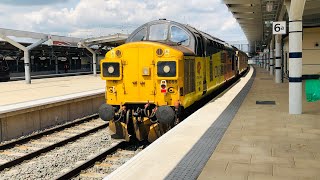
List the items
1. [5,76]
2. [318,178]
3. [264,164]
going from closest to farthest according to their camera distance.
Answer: [318,178] → [264,164] → [5,76]

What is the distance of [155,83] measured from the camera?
8.91 m

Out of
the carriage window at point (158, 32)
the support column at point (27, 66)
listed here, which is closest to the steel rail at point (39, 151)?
the carriage window at point (158, 32)

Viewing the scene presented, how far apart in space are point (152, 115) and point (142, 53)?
1.55m

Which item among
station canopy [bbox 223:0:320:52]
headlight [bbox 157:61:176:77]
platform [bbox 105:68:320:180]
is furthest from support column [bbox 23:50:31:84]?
headlight [bbox 157:61:176:77]

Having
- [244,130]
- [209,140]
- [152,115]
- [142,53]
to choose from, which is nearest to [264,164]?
[209,140]

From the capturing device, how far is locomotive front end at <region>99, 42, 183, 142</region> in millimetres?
8719

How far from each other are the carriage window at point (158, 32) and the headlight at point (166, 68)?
1.81 metres

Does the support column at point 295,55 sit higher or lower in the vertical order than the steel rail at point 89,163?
higher

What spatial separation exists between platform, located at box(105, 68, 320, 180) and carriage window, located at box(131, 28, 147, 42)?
8.89ft

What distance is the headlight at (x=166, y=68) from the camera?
8602 millimetres

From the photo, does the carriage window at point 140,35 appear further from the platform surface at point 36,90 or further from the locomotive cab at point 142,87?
the platform surface at point 36,90

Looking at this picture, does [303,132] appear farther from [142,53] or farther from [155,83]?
[142,53]

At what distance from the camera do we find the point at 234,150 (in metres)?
6.52

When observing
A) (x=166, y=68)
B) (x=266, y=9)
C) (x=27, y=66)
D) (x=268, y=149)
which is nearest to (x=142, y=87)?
(x=166, y=68)
